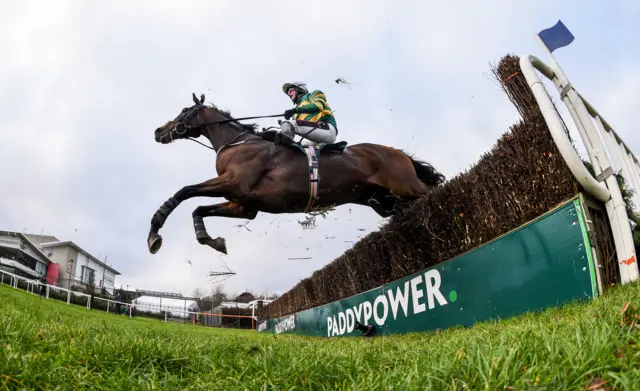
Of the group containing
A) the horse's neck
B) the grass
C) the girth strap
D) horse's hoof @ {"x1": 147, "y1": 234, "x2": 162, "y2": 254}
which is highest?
the horse's neck

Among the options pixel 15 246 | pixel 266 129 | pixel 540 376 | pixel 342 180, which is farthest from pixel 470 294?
pixel 15 246

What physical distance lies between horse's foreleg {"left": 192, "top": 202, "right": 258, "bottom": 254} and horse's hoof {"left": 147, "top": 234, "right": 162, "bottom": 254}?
1.65 ft

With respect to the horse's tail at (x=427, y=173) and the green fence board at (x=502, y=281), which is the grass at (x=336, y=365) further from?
the horse's tail at (x=427, y=173)

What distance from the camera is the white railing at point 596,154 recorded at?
3.59 metres

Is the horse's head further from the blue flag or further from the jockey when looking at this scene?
the blue flag

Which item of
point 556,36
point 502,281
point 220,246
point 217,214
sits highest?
point 556,36

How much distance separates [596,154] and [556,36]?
1.21 m

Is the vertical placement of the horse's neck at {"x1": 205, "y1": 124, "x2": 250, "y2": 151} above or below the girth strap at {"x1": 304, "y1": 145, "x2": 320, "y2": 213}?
above

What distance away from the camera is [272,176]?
5910mm

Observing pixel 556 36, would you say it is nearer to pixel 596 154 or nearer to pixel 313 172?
pixel 596 154

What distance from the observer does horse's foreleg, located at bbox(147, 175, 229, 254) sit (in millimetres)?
5637

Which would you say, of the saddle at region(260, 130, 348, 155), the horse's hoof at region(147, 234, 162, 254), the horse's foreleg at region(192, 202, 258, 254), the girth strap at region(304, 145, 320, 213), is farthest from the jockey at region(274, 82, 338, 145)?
the horse's hoof at region(147, 234, 162, 254)

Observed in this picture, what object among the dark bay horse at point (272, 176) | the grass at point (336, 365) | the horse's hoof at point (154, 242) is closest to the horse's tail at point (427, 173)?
the dark bay horse at point (272, 176)

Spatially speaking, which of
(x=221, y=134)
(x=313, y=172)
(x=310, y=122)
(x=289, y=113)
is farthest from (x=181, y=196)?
(x=310, y=122)
